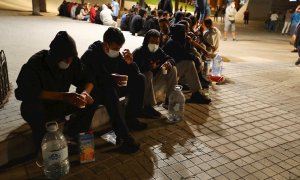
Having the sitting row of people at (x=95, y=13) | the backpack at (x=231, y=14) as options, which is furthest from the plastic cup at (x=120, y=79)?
the sitting row of people at (x=95, y=13)

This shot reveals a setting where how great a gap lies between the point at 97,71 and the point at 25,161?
1.36 meters

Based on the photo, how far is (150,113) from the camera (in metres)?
4.86

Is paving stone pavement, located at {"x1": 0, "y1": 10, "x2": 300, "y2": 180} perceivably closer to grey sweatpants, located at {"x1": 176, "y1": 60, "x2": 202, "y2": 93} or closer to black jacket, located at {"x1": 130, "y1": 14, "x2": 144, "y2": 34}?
grey sweatpants, located at {"x1": 176, "y1": 60, "x2": 202, "y2": 93}

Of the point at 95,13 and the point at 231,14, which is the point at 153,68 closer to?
the point at 231,14

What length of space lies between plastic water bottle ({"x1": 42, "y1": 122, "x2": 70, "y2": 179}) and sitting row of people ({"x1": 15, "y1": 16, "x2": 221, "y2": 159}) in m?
0.13

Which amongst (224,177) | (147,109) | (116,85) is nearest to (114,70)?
(116,85)

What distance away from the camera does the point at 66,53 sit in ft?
10.2

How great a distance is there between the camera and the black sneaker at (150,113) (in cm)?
485

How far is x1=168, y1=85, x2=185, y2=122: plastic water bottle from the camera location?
480 cm

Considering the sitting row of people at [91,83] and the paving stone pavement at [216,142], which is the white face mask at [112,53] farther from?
the paving stone pavement at [216,142]

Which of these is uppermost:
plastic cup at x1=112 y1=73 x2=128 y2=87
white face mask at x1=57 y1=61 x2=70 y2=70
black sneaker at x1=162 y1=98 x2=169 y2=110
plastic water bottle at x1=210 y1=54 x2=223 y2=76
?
white face mask at x1=57 y1=61 x2=70 y2=70

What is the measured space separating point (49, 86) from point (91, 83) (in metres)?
0.51

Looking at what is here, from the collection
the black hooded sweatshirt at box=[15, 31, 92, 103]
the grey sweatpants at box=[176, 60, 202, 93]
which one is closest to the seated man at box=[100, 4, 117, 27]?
the grey sweatpants at box=[176, 60, 202, 93]

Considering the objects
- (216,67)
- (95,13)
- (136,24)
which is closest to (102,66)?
(216,67)
